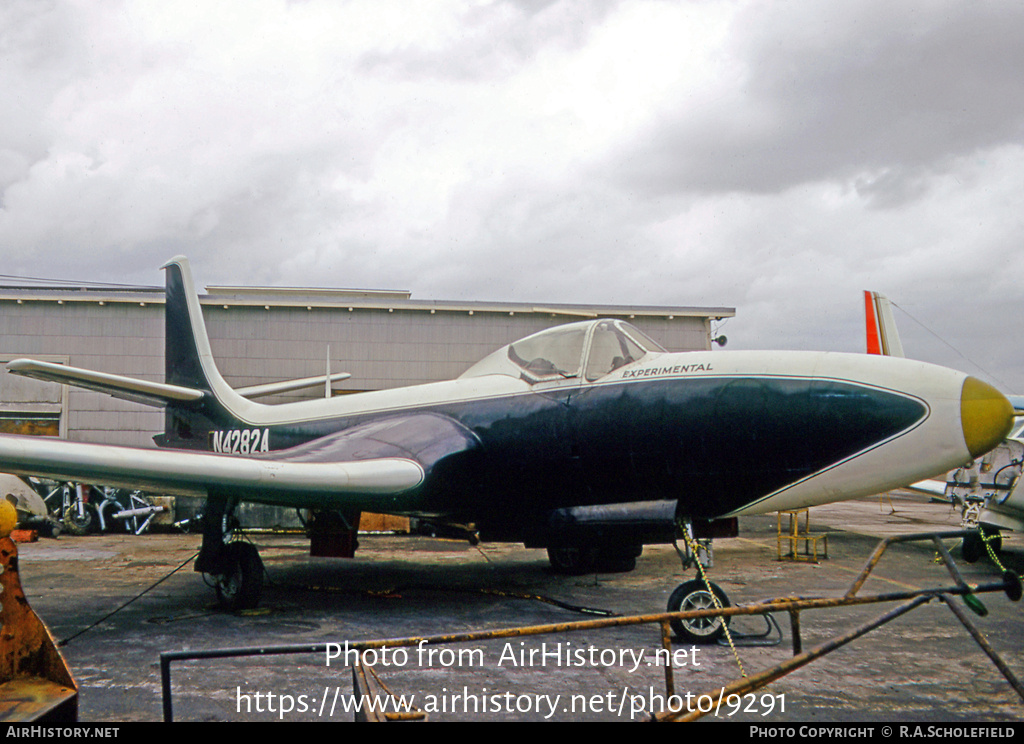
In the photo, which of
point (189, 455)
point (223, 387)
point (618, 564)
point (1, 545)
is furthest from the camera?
point (223, 387)

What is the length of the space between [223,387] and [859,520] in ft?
56.1

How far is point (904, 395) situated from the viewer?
5.59 metres

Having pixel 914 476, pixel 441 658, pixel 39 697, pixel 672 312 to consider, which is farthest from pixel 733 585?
pixel 672 312

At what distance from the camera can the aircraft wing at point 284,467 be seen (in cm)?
662

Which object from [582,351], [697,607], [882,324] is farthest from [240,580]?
[882,324]

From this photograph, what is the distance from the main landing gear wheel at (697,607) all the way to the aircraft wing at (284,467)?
2756 millimetres

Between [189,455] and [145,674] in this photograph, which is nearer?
[145,674]

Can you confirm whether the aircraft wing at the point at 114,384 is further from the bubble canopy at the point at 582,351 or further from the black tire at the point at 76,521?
the black tire at the point at 76,521

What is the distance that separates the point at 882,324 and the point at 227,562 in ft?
65.7

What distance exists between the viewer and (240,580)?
793cm

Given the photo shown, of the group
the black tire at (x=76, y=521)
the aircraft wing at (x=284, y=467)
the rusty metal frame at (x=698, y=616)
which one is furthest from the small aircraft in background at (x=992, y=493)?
the black tire at (x=76, y=521)

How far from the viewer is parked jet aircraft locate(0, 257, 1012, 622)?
5711 millimetres

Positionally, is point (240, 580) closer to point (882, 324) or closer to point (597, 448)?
point (597, 448)

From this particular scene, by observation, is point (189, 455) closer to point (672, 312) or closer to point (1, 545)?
point (1, 545)
